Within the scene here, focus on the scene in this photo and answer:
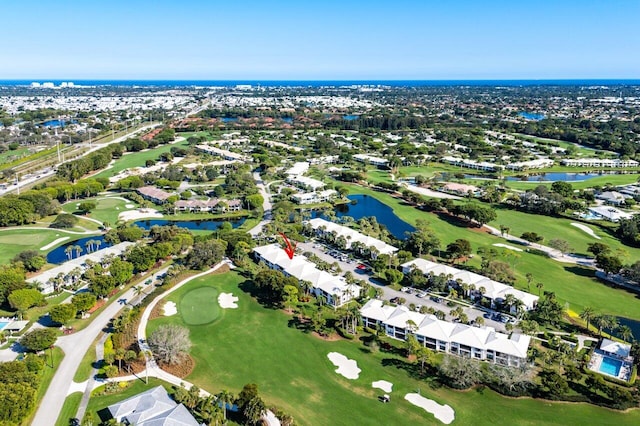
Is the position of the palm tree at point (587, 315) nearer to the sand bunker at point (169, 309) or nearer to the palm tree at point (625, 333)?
the palm tree at point (625, 333)

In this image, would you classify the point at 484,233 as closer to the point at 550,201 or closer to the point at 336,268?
the point at 550,201

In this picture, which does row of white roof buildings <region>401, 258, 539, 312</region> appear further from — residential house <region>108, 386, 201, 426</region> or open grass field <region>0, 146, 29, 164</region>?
open grass field <region>0, 146, 29, 164</region>

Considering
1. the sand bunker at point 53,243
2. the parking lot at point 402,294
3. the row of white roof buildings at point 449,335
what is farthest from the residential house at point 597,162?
the sand bunker at point 53,243

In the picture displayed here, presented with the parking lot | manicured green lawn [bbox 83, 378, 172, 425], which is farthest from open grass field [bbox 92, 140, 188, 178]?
manicured green lawn [bbox 83, 378, 172, 425]

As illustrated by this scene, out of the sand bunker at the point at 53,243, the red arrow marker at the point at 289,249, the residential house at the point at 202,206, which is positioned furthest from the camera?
the residential house at the point at 202,206

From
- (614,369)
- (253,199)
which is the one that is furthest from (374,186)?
(614,369)

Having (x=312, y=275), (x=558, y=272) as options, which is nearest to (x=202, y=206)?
(x=312, y=275)
